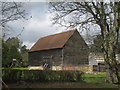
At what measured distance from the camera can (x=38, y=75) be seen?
562 inches

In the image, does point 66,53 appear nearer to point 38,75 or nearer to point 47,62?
point 47,62

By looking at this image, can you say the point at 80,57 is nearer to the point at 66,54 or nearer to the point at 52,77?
the point at 66,54

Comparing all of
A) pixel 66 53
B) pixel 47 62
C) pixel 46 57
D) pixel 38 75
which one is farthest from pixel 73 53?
pixel 38 75

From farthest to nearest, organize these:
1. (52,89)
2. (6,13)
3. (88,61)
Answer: (88,61) → (52,89) → (6,13)

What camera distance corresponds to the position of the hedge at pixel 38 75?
43.2 ft

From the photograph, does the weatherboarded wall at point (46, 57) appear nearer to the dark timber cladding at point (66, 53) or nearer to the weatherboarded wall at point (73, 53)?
the dark timber cladding at point (66, 53)

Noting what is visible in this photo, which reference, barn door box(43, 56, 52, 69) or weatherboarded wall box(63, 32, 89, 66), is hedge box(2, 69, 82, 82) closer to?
weatherboarded wall box(63, 32, 89, 66)

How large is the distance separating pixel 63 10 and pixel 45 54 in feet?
89.3

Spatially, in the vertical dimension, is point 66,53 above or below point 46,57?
above

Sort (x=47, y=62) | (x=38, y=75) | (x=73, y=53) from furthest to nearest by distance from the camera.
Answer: (x=47, y=62)
(x=73, y=53)
(x=38, y=75)

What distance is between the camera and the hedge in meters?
13.2

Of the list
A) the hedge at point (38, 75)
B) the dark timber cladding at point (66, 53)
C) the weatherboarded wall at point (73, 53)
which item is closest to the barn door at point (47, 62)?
the dark timber cladding at point (66, 53)

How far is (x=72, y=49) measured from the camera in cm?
3875

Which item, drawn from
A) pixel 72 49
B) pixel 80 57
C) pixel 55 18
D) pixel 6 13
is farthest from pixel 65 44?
pixel 6 13
